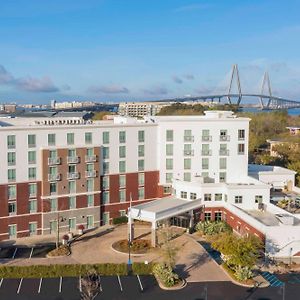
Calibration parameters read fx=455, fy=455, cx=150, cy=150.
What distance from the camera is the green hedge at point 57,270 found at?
97.2ft

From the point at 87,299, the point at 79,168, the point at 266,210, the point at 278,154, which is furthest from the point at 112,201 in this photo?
the point at 278,154

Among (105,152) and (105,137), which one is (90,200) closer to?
(105,152)

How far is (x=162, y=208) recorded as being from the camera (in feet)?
127

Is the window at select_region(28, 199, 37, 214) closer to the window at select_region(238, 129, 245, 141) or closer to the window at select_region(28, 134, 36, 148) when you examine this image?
the window at select_region(28, 134, 36, 148)

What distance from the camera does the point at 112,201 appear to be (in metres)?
42.3

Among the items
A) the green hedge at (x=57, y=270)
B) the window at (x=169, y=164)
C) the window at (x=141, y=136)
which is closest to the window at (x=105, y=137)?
the window at (x=141, y=136)

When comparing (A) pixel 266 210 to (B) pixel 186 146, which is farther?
(B) pixel 186 146

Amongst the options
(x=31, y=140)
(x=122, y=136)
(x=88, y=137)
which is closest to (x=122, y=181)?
(x=122, y=136)

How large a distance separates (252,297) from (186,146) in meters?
19.4

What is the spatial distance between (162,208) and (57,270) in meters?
11.7

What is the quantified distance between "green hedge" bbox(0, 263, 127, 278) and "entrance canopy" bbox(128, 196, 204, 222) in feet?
23.4

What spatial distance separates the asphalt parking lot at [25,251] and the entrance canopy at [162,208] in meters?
7.12

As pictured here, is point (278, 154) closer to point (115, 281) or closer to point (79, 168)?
point (79, 168)

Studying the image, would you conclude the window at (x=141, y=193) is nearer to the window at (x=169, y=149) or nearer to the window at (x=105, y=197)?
the window at (x=105, y=197)
